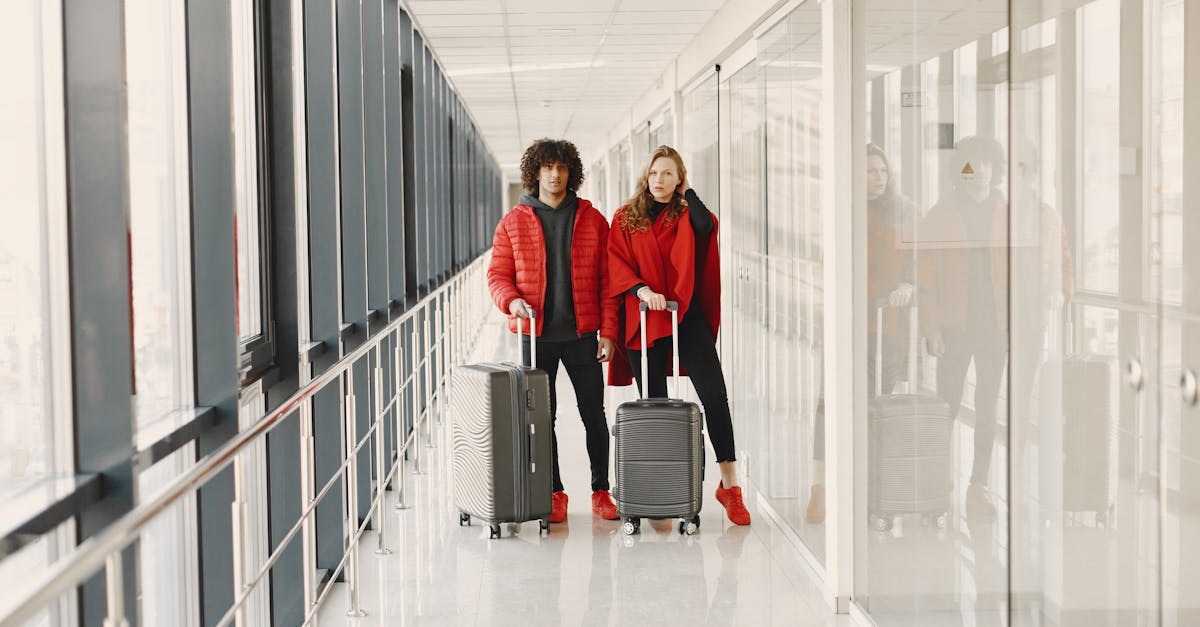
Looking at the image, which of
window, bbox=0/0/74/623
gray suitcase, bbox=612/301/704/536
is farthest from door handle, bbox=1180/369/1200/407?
gray suitcase, bbox=612/301/704/536

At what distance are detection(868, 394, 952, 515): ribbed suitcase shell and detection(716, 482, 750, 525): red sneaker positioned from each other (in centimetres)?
133

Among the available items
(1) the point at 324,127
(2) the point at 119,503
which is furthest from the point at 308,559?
(1) the point at 324,127

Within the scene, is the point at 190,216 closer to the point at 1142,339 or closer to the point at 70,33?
the point at 70,33

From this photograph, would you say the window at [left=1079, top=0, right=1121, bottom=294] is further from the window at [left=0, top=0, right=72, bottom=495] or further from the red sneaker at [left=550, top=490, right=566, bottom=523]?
the red sneaker at [left=550, top=490, right=566, bottom=523]

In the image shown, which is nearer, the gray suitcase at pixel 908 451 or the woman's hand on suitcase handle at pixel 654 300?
the gray suitcase at pixel 908 451

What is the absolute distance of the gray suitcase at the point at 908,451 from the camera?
3131 mm

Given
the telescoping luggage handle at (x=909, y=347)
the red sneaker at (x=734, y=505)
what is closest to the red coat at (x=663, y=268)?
the red sneaker at (x=734, y=505)

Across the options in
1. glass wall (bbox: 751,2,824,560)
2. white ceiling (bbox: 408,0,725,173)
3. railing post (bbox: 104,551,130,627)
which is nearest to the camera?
railing post (bbox: 104,551,130,627)

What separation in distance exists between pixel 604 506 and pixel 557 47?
13.3 ft

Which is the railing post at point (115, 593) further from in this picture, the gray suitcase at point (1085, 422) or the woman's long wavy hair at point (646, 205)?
the woman's long wavy hair at point (646, 205)

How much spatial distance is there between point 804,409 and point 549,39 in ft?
13.3

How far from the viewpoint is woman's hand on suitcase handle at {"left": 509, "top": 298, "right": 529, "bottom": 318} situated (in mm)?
4848

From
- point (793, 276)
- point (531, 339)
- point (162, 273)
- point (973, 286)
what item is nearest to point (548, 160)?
point (531, 339)

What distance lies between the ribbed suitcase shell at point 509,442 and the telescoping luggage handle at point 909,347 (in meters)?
1.52
